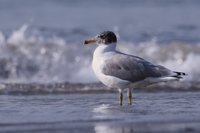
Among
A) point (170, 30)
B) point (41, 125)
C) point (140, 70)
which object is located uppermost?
point (170, 30)

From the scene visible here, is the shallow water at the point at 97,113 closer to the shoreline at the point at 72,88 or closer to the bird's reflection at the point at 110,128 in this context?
the bird's reflection at the point at 110,128

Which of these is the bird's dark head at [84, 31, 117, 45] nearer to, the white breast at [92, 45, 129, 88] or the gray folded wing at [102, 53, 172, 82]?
the white breast at [92, 45, 129, 88]

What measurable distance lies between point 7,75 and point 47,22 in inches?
248

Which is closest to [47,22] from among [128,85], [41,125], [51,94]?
[51,94]

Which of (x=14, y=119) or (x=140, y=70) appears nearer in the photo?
(x=14, y=119)

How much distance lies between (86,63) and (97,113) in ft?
16.5

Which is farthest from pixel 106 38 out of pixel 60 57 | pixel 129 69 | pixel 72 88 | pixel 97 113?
pixel 60 57

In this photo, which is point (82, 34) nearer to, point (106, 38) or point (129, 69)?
point (106, 38)

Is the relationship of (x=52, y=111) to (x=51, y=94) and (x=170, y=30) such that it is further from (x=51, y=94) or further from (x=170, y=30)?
(x=170, y=30)

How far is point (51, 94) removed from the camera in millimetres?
11602

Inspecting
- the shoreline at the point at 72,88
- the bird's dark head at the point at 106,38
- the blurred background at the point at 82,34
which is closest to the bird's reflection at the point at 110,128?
the bird's dark head at the point at 106,38

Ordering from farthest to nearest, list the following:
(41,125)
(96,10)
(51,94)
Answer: (96,10) < (51,94) < (41,125)

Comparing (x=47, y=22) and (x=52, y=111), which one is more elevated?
(x=47, y=22)

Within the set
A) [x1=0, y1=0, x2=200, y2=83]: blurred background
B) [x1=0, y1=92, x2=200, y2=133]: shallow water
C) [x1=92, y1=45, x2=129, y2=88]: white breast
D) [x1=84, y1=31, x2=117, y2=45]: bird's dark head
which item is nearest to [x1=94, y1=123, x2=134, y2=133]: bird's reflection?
[x1=0, y1=92, x2=200, y2=133]: shallow water
